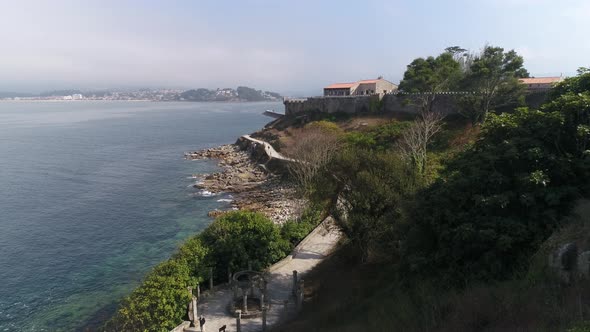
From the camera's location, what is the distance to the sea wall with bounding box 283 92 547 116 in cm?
4865

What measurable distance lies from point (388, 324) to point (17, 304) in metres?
22.7

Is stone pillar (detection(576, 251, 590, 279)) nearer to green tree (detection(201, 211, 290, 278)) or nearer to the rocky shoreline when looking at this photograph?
green tree (detection(201, 211, 290, 278))

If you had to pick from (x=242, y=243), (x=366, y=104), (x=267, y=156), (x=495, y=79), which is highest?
(x=495, y=79)

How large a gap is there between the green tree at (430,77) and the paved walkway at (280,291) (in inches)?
1216

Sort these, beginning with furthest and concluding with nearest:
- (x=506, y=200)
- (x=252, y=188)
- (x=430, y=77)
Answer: (x=430, y=77), (x=252, y=188), (x=506, y=200)

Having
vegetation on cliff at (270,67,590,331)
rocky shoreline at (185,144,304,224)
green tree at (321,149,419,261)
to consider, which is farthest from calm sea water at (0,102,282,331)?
vegetation on cliff at (270,67,590,331)

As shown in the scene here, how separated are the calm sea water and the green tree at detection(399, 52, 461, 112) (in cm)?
2938

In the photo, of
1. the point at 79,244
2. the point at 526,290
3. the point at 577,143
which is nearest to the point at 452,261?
the point at 526,290

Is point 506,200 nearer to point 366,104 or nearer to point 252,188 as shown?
point 252,188

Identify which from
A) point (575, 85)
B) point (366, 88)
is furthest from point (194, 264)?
point (366, 88)

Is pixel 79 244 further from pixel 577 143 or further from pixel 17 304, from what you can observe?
pixel 577 143

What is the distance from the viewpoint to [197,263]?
67.2ft

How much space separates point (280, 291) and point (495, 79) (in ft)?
108

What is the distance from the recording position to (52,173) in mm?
54031
